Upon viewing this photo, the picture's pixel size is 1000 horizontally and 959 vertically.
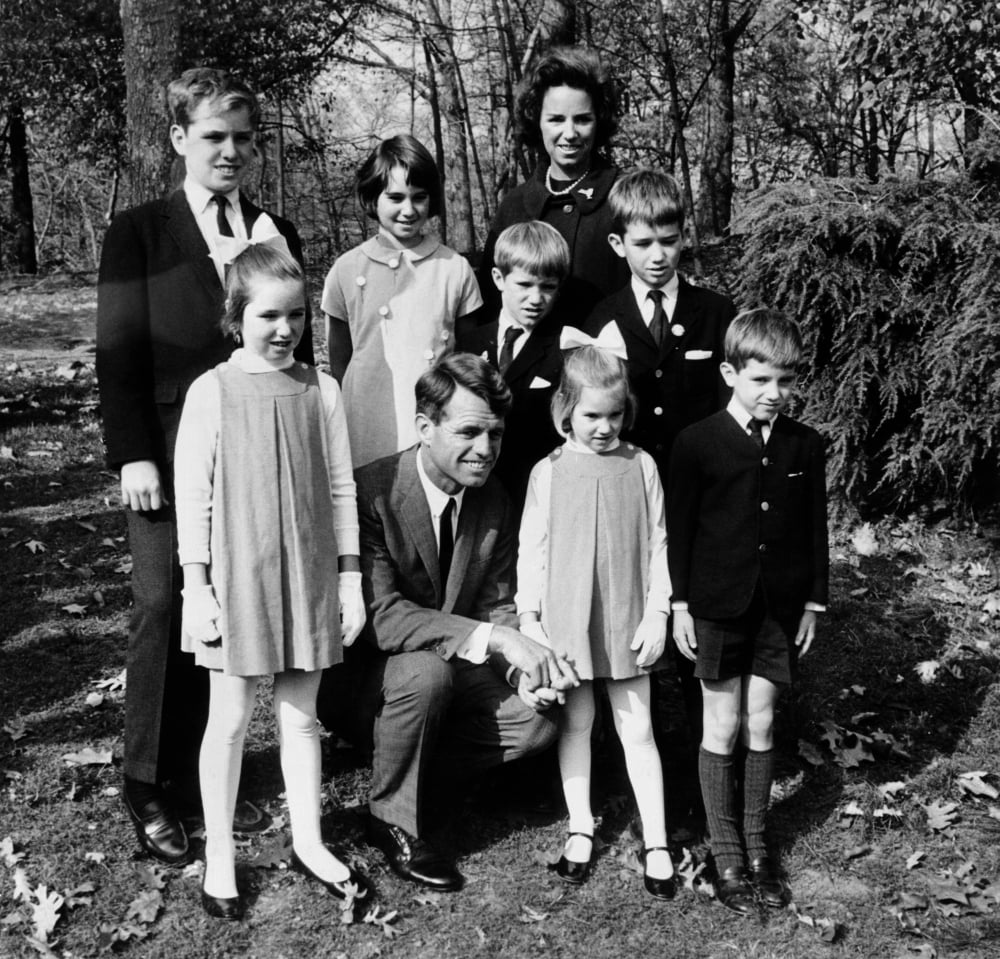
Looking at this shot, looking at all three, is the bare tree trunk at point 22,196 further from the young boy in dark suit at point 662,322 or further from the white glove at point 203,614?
the white glove at point 203,614

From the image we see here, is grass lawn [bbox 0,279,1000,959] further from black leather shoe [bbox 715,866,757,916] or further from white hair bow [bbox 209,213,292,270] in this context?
white hair bow [bbox 209,213,292,270]

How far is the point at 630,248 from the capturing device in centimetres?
347

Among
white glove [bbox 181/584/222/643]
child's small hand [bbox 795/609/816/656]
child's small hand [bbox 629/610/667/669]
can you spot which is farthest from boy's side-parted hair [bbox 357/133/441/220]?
child's small hand [bbox 795/609/816/656]

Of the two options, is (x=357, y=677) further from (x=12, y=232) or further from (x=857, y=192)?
(x=12, y=232)

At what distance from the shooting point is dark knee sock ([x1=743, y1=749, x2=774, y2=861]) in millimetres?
3295

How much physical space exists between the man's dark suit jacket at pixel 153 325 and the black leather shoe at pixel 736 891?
80.6 inches

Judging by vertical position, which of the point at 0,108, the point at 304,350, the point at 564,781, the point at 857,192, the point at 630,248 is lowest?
the point at 564,781

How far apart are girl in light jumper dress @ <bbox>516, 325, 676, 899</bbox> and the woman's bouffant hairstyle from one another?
105 centimetres

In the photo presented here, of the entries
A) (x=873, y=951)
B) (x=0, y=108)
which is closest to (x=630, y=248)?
(x=873, y=951)

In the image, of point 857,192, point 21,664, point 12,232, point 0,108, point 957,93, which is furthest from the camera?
point 12,232

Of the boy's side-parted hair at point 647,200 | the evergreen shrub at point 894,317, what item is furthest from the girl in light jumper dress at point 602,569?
the evergreen shrub at point 894,317

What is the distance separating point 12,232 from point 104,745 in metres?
26.1

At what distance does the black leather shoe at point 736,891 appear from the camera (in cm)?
312

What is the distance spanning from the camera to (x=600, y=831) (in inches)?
139
